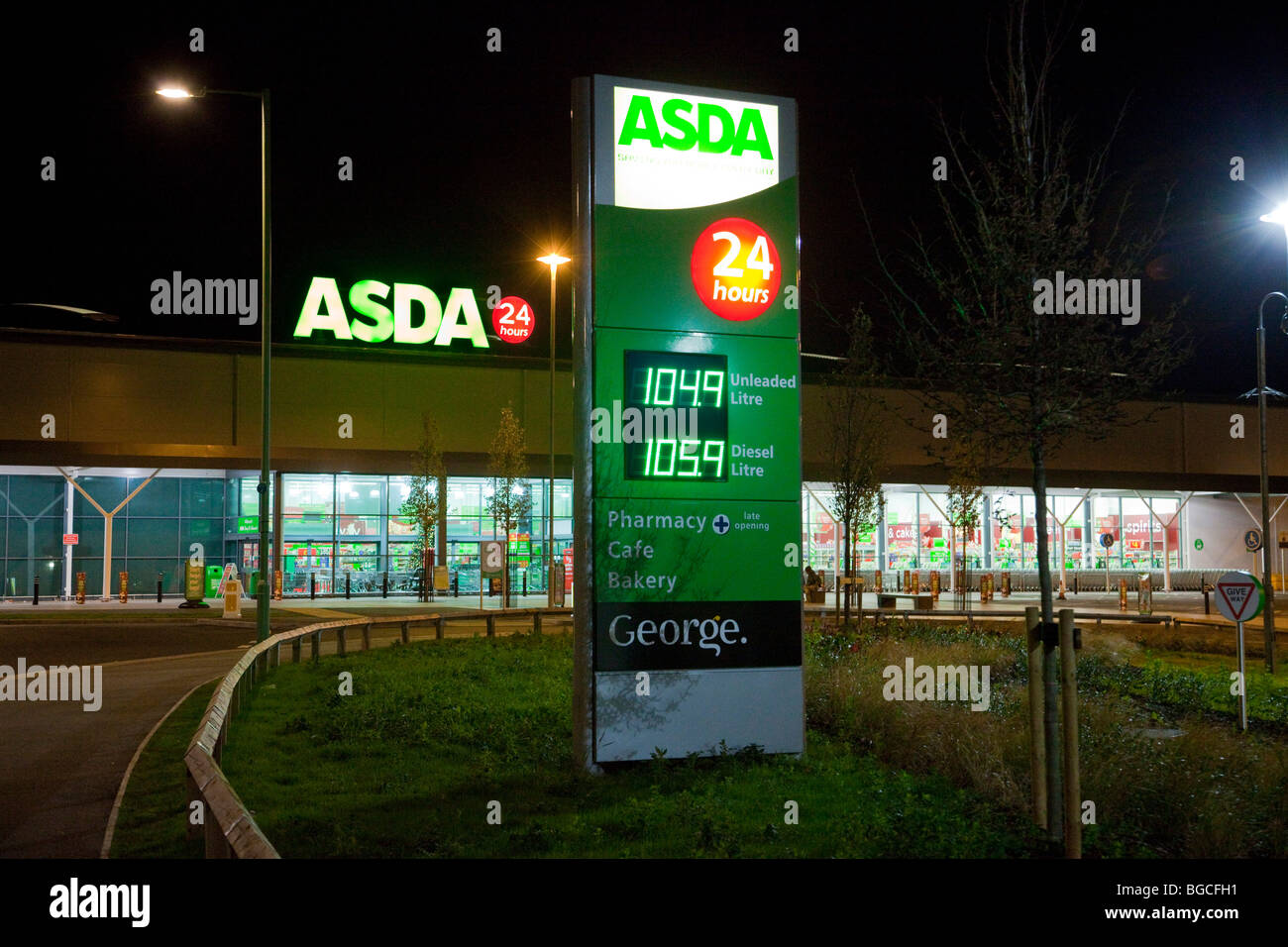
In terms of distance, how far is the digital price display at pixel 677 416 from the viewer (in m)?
10.8

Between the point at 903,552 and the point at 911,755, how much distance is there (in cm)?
4298

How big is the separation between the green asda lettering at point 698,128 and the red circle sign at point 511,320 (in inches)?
1151

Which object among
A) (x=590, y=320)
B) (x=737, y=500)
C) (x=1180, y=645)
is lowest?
(x=1180, y=645)

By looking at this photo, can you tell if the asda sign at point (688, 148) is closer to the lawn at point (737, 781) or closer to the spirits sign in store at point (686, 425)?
the spirits sign in store at point (686, 425)

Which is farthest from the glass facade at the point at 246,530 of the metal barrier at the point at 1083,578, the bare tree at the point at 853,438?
the bare tree at the point at 853,438

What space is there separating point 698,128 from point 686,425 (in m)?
3.03

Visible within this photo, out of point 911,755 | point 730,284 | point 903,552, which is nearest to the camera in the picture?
point 911,755

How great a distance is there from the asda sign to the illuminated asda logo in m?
27.6

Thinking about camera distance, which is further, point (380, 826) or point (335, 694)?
point (335, 694)

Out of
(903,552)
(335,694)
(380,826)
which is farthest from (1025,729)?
(903,552)

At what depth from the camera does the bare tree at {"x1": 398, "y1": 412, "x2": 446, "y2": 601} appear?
120 ft

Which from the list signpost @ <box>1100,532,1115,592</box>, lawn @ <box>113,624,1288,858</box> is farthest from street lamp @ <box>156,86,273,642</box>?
signpost @ <box>1100,532,1115,592</box>
